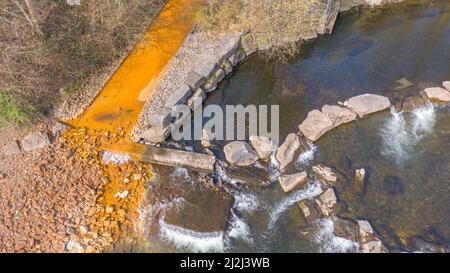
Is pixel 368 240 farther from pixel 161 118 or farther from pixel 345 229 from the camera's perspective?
pixel 161 118

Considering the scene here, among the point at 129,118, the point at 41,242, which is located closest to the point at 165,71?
the point at 129,118

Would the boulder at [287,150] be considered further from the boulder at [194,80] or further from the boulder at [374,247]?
the boulder at [194,80]

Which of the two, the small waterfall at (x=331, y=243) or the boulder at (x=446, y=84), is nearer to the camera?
the small waterfall at (x=331, y=243)

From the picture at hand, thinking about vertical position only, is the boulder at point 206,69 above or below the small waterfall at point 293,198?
above

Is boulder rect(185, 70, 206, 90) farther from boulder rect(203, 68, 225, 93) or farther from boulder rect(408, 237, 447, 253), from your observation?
boulder rect(408, 237, 447, 253)

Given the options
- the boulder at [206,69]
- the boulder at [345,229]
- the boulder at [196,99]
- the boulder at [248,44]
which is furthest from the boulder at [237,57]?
the boulder at [345,229]

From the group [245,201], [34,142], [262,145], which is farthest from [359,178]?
[34,142]
